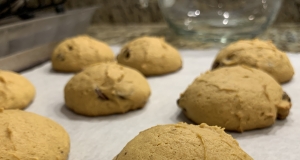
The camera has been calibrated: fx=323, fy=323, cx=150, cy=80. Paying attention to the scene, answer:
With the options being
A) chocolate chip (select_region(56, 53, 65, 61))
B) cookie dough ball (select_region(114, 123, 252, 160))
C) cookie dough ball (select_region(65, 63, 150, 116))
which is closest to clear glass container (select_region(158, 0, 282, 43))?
chocolate chip (select_region(56, 53, 65, 61))

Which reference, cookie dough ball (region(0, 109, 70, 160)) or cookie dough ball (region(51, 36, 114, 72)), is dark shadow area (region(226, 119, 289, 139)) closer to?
cookie dough ball (region(0, 109, 70, 160))

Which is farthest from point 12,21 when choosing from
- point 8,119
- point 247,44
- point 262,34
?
point 262,34

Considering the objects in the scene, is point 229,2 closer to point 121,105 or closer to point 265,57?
point 265,57

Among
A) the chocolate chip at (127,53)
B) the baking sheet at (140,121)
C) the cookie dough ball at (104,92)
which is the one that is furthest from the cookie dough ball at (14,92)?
the chocolate chip at (127,53)

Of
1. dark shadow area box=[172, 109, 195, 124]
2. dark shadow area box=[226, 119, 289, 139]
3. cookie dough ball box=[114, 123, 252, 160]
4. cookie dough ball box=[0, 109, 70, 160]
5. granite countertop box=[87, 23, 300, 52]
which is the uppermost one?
cookie dough ball box=[114, 123, 252, 160]

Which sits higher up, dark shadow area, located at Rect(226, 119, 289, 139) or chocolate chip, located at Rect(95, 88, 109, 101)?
chocolate chip, located at Rect(95, 88, 109, 101)

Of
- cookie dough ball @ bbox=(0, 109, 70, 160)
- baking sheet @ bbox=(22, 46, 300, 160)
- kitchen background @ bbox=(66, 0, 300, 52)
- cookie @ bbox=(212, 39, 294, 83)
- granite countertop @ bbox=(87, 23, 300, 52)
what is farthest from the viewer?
kitchen background @ bbox=(66, 0, 300, 52)

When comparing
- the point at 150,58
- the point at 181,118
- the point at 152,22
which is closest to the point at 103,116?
the point at 181,118
